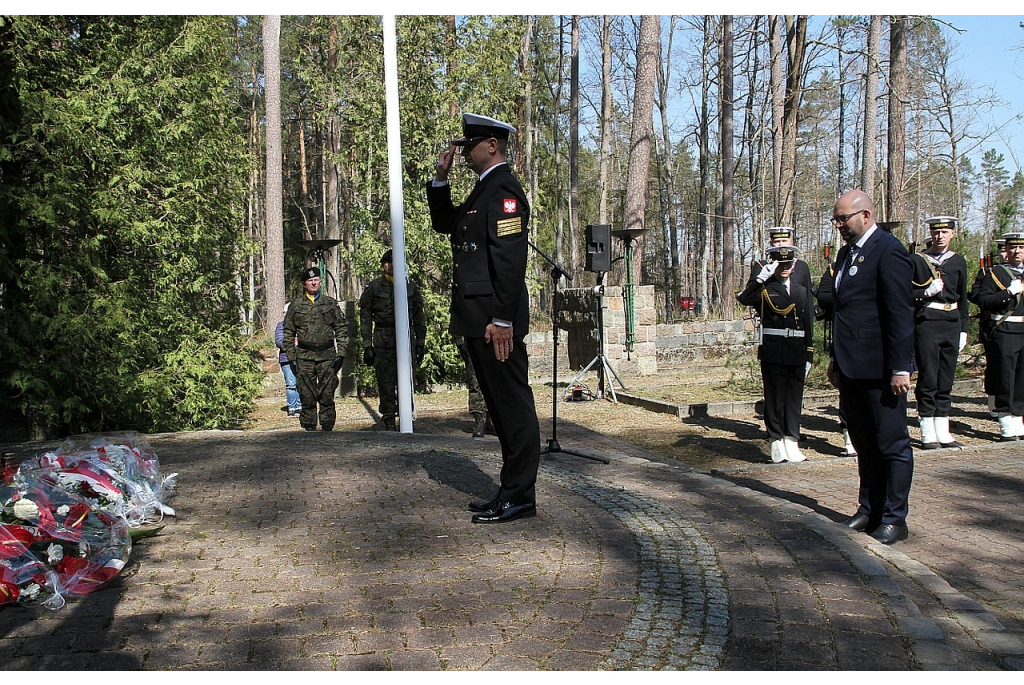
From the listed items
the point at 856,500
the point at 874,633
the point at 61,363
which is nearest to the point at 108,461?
the point at 874,633

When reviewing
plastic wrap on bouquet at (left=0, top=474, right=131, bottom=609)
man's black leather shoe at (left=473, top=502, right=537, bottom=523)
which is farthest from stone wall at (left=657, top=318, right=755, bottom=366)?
plastic wrap on bouquet at (left=0, top=474, right=131, bottom=609)

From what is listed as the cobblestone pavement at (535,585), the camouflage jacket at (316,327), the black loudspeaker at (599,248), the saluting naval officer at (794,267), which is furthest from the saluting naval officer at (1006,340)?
the camouflage jacket at (316,327)

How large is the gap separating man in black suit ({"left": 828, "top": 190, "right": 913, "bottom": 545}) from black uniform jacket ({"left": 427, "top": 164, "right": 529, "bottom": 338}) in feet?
6.43

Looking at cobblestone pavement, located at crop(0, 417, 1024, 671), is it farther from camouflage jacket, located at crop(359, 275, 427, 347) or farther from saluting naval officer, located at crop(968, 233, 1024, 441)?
camouflage jacket, located at crop(359, 275, 427, 347)

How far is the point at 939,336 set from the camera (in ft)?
30.3

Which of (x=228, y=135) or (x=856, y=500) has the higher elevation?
(x=228, y=135)

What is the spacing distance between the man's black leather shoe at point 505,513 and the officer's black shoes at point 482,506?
0.11 ft

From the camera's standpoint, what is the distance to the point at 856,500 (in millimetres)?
6953

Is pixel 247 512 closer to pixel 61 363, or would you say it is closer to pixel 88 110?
pixel 61 363

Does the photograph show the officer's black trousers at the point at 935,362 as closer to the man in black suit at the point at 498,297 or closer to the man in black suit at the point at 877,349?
the man in black suit at the point at 877,349

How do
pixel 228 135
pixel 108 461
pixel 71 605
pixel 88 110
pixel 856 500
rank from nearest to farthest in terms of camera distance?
pixel 71 605
pixel 108 461
pixel 856 500
pixel 88 110
pixel 228 135

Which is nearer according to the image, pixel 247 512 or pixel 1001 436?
pixel 247 512

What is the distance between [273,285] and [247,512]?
17.6 meters

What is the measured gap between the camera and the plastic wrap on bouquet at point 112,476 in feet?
15.4
